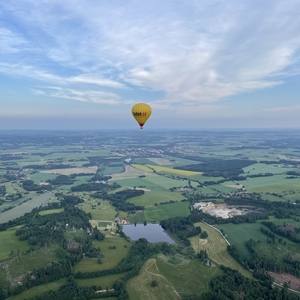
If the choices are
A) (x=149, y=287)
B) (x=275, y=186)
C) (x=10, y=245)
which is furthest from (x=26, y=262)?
(x=275, y=186)

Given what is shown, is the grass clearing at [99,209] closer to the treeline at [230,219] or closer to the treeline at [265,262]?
the treeline at [230,219]

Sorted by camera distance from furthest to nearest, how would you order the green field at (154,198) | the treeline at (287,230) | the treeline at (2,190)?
the treeline at (2,190) → the green field at (154,198) → the treeline at (287,230)

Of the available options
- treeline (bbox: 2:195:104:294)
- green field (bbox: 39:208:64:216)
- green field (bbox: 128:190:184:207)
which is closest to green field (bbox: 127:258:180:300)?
treeline (bbox: 2:195:104:294)

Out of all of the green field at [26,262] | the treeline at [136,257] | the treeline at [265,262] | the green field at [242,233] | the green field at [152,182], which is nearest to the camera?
the green field at [26,262]

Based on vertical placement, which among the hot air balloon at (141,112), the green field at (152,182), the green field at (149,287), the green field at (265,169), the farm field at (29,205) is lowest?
the green field at (149,287)

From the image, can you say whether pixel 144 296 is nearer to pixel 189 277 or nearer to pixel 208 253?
pixel 189 277

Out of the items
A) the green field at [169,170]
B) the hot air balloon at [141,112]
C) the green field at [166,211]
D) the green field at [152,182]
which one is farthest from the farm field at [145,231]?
the hot air balloon at [141,112]

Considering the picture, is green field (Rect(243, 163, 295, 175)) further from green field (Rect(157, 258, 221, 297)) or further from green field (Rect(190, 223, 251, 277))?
green field (Rect(157, 258, 221, 297))

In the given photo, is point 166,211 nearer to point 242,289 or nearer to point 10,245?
point 10,245
